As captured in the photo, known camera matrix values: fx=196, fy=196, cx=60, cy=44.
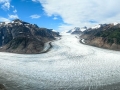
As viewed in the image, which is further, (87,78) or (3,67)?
(3,67)

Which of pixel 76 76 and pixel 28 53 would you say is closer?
pixel 76 76

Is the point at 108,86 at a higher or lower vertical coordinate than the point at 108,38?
lower

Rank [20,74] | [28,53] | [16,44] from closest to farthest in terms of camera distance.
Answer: [20,74] → [28,53] → [16,44]

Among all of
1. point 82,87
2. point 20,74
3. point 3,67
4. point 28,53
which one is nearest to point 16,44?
point 28,53

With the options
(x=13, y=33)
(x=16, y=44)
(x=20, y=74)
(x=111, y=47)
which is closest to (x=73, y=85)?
(x=20, y=74)

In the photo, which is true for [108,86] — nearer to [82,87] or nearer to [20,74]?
[82,87]

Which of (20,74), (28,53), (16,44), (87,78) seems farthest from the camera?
(16,44)

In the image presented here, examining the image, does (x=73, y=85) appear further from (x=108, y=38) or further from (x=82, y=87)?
(x=108, y=38)

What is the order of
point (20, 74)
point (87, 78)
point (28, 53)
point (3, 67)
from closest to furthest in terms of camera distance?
point (87, 78)
point (20, 74)
point (3, 67)
point (28, 53)

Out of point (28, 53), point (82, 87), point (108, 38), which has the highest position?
point (108, 38)
